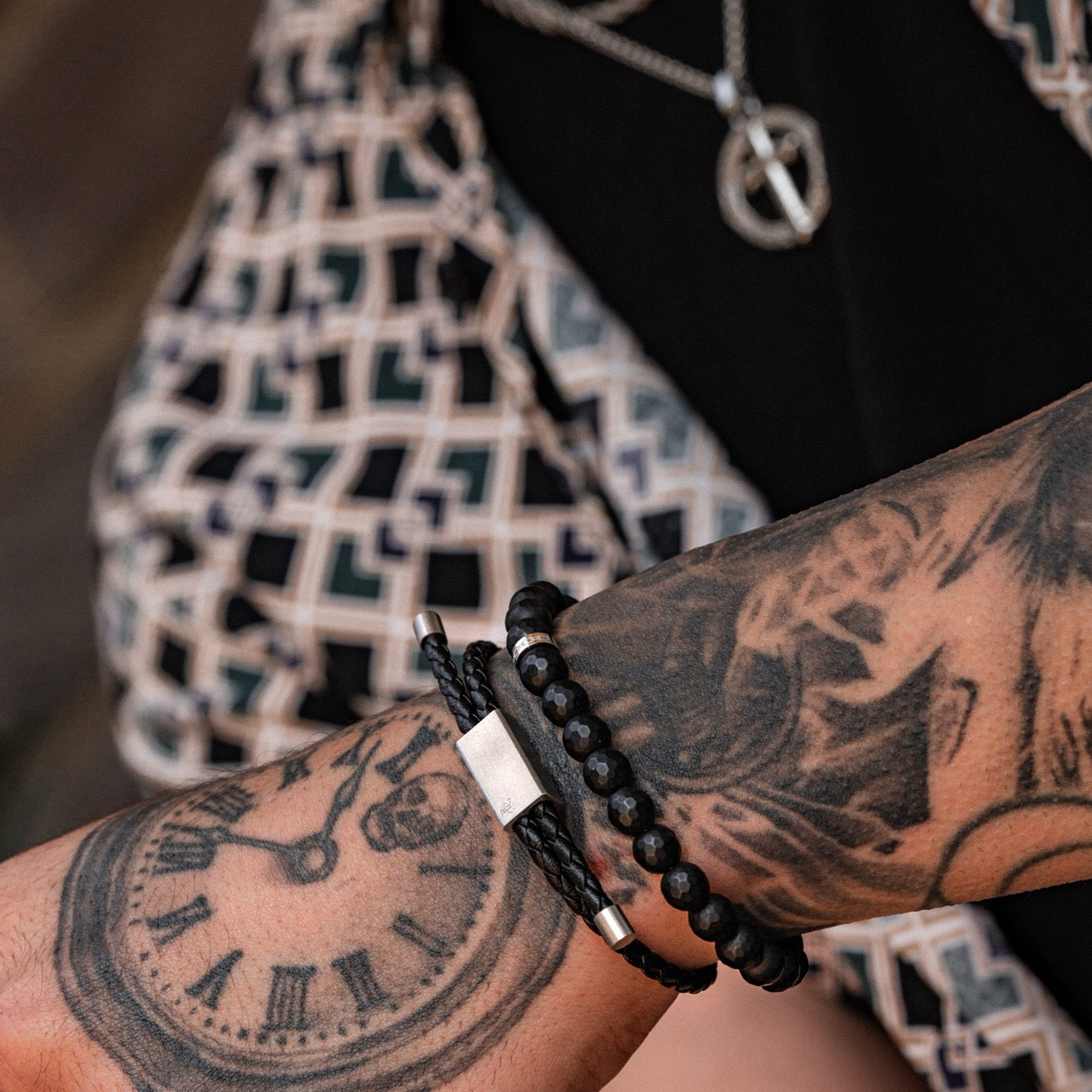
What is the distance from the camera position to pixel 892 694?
0.51 m

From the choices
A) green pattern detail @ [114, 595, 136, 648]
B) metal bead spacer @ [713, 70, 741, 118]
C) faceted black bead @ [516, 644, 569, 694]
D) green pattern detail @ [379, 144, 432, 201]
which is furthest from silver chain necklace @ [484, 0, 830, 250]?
green pattern detail @ [114, 595, 136, 648]

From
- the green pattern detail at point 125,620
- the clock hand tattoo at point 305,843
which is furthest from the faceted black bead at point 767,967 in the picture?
the green pattern detail at point 125,620

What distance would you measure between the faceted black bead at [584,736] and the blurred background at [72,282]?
163 centimetres

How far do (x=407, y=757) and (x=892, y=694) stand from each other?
257 mm

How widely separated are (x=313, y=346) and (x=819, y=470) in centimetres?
53

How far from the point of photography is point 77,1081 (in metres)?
0.58

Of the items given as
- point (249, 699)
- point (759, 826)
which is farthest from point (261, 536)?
point (759, 826)

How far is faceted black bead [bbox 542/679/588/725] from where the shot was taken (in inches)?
21.2

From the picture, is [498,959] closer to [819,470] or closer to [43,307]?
[819,470]

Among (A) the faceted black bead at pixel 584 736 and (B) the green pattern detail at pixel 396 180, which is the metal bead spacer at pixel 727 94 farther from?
(A) the faceted black bead at pixel 584 736

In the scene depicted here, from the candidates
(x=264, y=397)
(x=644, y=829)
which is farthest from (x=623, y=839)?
(x=264, y=397)

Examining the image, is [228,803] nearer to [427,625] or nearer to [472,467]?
[427,625]

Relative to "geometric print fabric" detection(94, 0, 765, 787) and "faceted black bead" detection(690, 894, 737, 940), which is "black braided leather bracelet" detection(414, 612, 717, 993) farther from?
"geometric print fabric" detection(94, 0, 765, 787)

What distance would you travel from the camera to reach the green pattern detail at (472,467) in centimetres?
102
